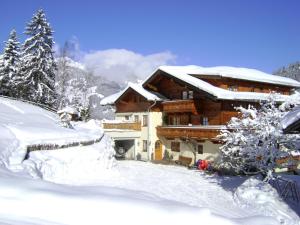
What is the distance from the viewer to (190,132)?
1298 inches

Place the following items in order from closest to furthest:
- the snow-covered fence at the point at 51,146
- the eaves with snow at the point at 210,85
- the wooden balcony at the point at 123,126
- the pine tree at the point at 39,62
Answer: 1. the snow-covered fence at the point at 51,146
2. the eaves with snow at the point at 210,85
3. the wooden balcony at the point at 123,126
4. the pine tree at the point at 39,62

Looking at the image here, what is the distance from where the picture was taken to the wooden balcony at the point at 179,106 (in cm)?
3356

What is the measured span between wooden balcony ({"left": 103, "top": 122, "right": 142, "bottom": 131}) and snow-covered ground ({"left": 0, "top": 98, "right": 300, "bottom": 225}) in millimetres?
7616

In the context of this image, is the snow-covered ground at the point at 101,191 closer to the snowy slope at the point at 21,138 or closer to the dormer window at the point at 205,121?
the snowy slope at the point at 21,138

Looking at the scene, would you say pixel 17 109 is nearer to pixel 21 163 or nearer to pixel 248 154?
pixel 21 163

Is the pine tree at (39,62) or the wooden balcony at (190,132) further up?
the pine tree at (39,62)

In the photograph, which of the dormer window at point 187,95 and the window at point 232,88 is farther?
the dormer window at point 187,95

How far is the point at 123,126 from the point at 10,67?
16535 mm

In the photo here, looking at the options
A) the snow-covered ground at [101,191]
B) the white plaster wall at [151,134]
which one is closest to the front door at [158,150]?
the white plaster wall at [151,134]

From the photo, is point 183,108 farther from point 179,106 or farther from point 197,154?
point 197,154

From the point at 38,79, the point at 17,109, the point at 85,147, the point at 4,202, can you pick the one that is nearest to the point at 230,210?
the point at 85,147

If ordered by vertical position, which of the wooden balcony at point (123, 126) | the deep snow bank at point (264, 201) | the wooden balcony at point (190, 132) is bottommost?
the deep snow bank at point (264, 201)

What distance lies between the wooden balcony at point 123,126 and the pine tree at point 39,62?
1022 centimetres

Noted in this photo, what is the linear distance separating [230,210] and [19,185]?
13915 millimetres
